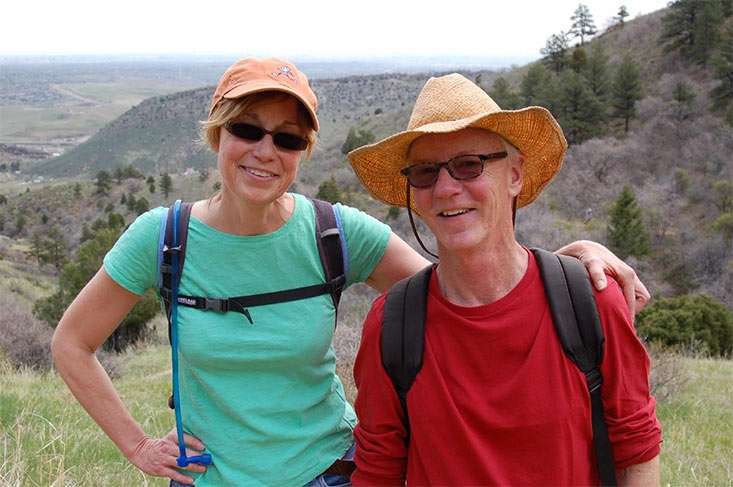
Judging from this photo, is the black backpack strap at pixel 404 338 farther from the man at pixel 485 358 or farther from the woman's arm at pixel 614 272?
the woman's arm at pixel 614 272

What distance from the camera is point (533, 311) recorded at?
1.77 m

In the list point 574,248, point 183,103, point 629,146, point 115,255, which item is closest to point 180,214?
point 115,255

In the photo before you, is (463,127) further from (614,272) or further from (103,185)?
(103,185)

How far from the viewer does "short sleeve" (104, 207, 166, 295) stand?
204 centimetres

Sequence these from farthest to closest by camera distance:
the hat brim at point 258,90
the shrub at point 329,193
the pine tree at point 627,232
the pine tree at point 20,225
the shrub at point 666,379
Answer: the pine tree at point 20,225 → the shrub at point 329,193 → the pine tree at point 627,232 → the shrub at point 666,379 → the hat brim at point 258,90

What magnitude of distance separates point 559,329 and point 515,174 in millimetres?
490

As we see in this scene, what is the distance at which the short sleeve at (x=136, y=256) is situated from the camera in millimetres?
2045

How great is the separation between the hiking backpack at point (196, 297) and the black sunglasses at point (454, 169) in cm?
38

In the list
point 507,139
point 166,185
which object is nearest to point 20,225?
point 166,185

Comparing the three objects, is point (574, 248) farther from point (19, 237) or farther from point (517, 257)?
point (19, 237)

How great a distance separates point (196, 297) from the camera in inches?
80.4

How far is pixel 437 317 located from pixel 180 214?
33.1 inches

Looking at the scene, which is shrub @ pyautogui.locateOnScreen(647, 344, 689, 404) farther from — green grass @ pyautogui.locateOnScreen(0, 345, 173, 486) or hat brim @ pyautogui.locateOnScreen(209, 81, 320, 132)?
hat brim @ pyautogui.locateOnScreen(209, 81, 320, 132)

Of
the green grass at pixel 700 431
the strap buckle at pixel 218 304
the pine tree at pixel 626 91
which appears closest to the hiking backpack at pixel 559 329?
the strap buckle at pixel 218 304
